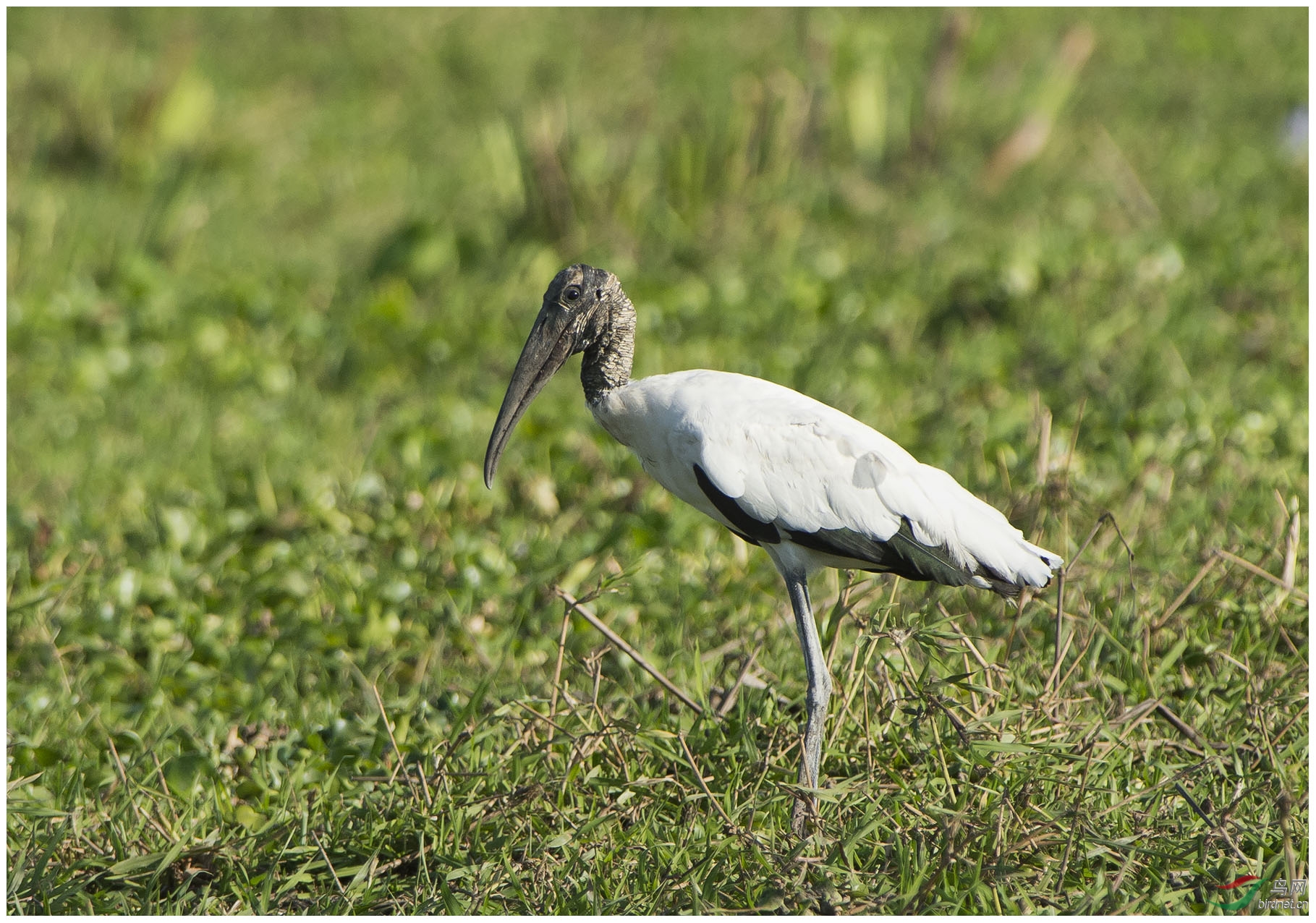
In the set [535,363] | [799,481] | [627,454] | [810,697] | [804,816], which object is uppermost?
[535,363]

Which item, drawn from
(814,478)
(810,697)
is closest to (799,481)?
(814,478)

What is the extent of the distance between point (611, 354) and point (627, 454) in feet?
5.53

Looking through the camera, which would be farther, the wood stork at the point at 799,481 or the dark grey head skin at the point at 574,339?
the dark grey head skin at the point at 574,339

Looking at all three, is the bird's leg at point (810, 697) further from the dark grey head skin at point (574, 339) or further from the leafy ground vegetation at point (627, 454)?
the dark grey head skin at point (574, 339)

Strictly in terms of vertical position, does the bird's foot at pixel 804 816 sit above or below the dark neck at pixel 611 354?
below

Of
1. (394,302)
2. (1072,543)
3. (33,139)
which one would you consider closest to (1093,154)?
(394,302)

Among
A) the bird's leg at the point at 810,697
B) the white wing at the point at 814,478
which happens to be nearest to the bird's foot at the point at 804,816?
the bird's leg at the point at 810,697

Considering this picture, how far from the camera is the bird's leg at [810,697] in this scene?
2.60 meters

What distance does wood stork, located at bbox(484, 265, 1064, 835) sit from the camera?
2.63 metres

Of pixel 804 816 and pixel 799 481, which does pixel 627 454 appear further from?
pixel 804 816

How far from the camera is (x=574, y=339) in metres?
2.78

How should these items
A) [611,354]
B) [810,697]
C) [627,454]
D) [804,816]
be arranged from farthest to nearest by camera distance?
[627,454]
[611,354]
[810,697]
[804,816]

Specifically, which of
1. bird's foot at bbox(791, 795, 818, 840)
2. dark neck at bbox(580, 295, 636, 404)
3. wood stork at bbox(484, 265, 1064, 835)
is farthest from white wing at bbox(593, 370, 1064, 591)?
bird's foot at bbox(791, 795, 818, 840)

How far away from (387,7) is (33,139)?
2.77 meters
